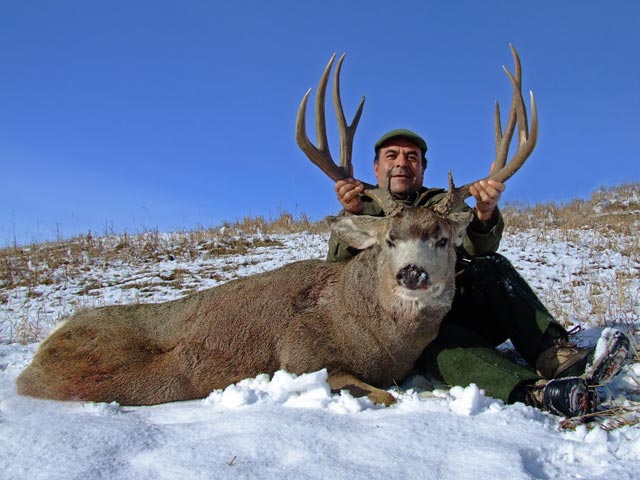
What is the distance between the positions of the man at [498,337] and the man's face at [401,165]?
575 mm

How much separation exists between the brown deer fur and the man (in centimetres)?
28

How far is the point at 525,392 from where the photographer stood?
381 centimetres

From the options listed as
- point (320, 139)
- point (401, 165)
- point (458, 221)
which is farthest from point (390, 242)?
point (401, 165)

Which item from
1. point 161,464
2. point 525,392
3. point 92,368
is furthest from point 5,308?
point 525,392

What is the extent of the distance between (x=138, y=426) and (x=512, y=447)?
2029 millimetres

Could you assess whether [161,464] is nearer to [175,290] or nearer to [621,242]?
[175,290]

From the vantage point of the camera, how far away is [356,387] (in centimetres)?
393

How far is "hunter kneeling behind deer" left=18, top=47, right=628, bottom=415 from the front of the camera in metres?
4.13

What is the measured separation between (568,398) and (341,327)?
1656mm

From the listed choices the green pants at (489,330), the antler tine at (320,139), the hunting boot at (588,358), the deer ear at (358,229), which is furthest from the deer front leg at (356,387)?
the antler tine at (320,139)

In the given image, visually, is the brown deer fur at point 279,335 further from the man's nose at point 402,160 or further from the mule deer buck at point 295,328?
the man's nose at point 402,160

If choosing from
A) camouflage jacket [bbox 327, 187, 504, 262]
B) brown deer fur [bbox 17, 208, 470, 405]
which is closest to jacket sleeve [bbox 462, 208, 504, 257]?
camouflage jacket [bbox 327, 187, 504, 262]

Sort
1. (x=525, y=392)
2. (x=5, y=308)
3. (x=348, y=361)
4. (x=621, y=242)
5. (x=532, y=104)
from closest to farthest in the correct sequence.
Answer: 1. (x=525, y=392)
2. (x=348, y=361)
3. (x=532, y=104)
4. (x=5, y=308)
5. (x=621, y=242)

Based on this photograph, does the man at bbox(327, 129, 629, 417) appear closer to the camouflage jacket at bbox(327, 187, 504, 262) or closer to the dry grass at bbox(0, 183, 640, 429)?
the camouflage jacket at bbox(327, 187, 504, 262)
